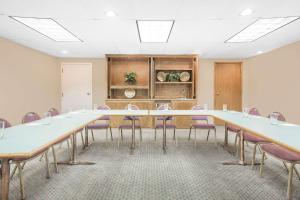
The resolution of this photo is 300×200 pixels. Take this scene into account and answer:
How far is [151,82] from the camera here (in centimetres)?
654

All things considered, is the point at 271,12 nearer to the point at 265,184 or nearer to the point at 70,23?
the point at 265,184

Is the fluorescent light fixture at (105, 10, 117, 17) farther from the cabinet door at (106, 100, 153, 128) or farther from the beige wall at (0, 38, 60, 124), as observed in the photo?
the cabinet door at (106, 100, 153, 128)

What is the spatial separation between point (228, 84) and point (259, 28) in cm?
347

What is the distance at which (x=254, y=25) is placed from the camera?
3660mm

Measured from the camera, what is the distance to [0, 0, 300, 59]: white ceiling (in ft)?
9.14

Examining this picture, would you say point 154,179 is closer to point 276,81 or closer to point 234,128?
point 234,128

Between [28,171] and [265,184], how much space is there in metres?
3.18

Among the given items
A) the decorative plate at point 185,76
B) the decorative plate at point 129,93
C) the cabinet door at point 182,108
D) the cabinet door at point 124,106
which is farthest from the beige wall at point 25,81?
the decorative plate at point 185,76

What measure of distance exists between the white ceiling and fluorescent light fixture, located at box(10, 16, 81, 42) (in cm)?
15

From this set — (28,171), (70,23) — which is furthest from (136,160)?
(70,23)

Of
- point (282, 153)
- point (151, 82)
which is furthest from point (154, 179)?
point (151, 82)

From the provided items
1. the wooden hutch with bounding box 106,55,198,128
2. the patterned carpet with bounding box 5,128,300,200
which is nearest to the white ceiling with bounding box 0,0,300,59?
the wooden hutch with bounding box 106,55,198,128

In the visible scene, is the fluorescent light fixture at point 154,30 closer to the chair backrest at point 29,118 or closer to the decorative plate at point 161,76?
the decorative plate at point 161,76

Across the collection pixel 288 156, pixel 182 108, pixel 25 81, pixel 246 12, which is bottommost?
pixel 288 156
